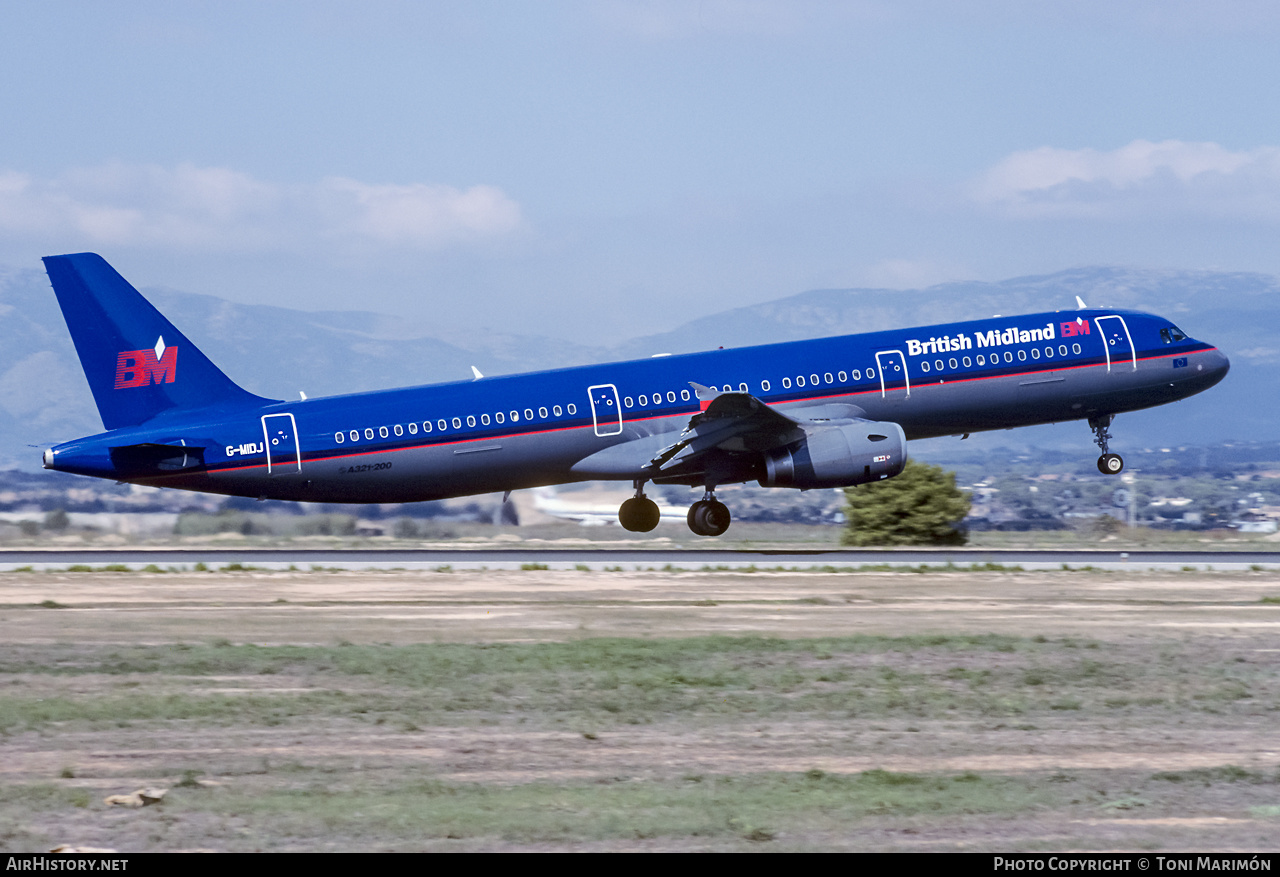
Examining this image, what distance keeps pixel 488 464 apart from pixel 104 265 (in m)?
10.0

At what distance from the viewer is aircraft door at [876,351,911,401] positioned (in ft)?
119

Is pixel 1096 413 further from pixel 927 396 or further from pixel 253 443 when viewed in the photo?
pixel 253 443

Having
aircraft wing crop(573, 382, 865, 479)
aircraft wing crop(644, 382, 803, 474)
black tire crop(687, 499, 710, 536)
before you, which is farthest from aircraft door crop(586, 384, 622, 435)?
black tire crop(687, 499, 710, 536)

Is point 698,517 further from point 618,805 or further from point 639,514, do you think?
point 618,805

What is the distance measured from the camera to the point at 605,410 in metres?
35.4

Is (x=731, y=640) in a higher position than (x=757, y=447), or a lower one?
lower

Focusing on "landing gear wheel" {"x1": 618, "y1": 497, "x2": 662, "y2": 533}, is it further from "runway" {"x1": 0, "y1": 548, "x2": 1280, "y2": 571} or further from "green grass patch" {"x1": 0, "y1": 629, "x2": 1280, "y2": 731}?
"green grass patch" {"x1": 0, "y1": 629, "x2": 1280, "y2": 731}

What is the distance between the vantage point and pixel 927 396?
120 ft

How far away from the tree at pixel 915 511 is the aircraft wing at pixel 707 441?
7506 millimetres

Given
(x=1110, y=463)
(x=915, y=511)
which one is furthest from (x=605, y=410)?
(x=1110, y=463)

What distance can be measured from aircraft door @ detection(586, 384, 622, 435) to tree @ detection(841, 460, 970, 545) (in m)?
10.1
